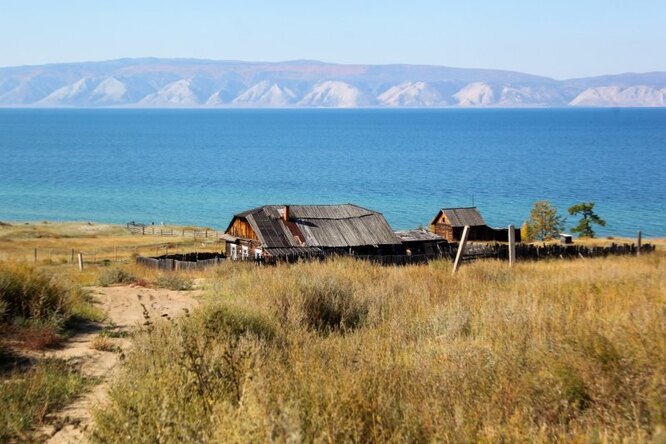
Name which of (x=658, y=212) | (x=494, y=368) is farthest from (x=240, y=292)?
(x=658, y=212)

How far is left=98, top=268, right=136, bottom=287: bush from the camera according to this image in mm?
17684

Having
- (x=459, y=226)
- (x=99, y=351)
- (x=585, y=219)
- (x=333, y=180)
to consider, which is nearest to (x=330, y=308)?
(x=99, y=351)

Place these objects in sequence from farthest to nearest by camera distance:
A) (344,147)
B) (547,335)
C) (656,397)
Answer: (344,147) < (547,335) < (656,397)

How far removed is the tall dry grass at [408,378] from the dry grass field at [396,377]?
0.02 metres

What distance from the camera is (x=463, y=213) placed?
48250mm

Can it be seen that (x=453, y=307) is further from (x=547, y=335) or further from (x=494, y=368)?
(x=494, y=368)

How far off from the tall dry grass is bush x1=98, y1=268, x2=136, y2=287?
822cm

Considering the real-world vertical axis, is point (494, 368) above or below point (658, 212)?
above

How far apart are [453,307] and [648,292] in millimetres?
2858

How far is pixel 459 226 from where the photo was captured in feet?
154

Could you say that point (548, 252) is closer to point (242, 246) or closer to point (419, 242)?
point (419, 242)

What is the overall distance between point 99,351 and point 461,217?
39.3 m

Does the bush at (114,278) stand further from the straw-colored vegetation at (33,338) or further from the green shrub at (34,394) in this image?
the green shrub at (34,394)

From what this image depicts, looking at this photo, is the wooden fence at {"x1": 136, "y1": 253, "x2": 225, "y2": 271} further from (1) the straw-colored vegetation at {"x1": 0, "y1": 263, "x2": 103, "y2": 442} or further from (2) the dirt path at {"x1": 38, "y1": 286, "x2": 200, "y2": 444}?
(1) the straw-colored vegetation at {"x1": 0, "y1": 263, "x2": 103, "y2": 442}
